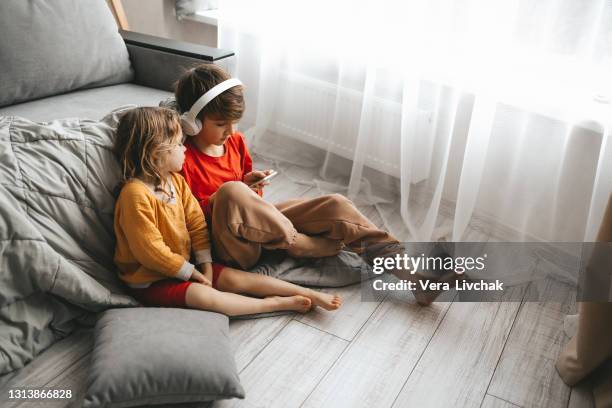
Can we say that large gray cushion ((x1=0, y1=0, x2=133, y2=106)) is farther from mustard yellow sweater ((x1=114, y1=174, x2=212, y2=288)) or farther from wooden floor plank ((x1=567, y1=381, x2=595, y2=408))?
wooden floor plank ((x1=567, y1=381, x2=595, y2=408))

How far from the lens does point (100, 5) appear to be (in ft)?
7.52

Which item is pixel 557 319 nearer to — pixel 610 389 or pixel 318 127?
pixel 610 389

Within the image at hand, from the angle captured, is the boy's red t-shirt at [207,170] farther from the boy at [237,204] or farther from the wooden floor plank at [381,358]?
the wooden floor plank at [381,358]

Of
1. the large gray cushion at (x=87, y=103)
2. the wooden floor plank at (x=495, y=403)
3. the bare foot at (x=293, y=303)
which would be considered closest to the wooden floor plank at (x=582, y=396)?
the wooden floor plank at (x=495, y=403)

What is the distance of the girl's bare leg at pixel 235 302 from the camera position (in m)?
1.69

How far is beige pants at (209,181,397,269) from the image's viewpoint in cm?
178

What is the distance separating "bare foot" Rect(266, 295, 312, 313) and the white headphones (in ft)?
1.90

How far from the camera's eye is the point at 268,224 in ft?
5.94

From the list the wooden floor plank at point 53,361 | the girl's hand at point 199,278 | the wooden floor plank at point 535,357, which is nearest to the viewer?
the wooden floor plank at point 53,361

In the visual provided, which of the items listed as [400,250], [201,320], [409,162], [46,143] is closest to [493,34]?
[409,162]

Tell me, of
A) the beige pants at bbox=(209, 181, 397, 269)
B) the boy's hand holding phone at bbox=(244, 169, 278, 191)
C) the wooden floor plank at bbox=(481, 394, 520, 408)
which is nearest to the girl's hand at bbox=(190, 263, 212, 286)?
the beige pants at bbox=(209, 181, 397, 269)

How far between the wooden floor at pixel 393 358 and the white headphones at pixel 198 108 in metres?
0.61

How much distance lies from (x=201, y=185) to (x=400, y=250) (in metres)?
0.70

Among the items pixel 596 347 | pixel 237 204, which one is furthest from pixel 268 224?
pixel 596 347
